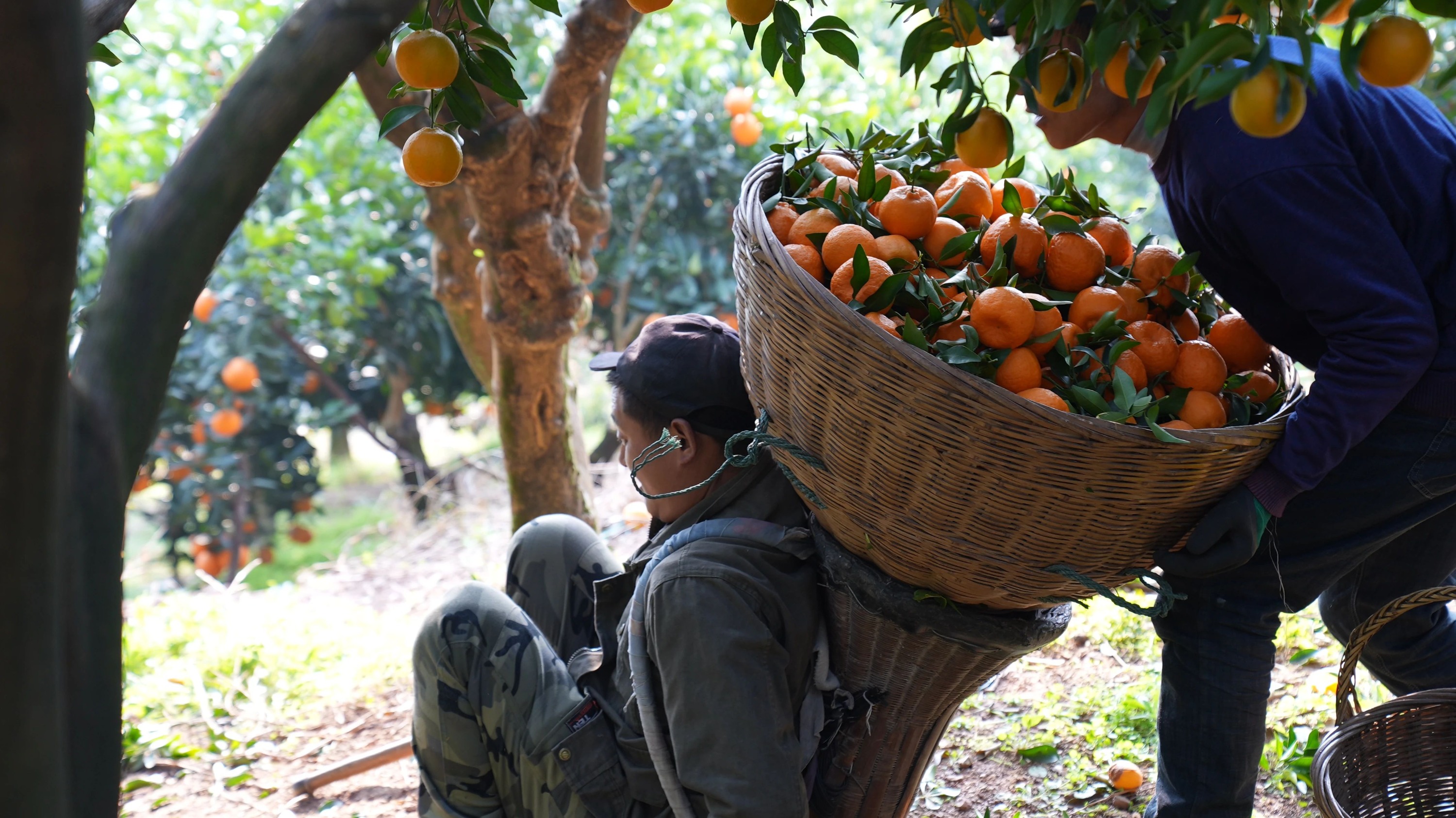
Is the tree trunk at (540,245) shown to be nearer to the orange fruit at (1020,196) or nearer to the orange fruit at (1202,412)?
the orange fruit at (1020,196)

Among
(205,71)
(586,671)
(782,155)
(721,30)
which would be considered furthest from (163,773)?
(721,30)

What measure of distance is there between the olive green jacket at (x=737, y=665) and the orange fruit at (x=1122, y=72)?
74cm

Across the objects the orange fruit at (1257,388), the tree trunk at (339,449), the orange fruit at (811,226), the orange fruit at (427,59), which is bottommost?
the orange fruit at (1257,388)

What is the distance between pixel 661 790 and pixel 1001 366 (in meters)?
0.84

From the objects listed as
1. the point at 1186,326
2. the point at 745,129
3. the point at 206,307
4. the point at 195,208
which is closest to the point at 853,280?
the point at 1186,326

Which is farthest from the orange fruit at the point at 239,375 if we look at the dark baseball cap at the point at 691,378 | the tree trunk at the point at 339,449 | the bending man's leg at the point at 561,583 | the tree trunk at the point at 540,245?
the dark baseball cap at the point at 691,378

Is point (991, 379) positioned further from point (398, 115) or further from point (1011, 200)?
point (398, 115)

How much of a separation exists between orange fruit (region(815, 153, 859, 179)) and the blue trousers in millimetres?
789

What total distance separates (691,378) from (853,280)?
0.45 m

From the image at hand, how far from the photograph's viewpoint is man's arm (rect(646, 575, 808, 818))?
1.37m

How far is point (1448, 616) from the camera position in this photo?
1853 mm

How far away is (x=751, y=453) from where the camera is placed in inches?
54.2

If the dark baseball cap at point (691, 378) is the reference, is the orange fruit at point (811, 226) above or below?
above

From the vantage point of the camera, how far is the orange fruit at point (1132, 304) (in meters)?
1.39
